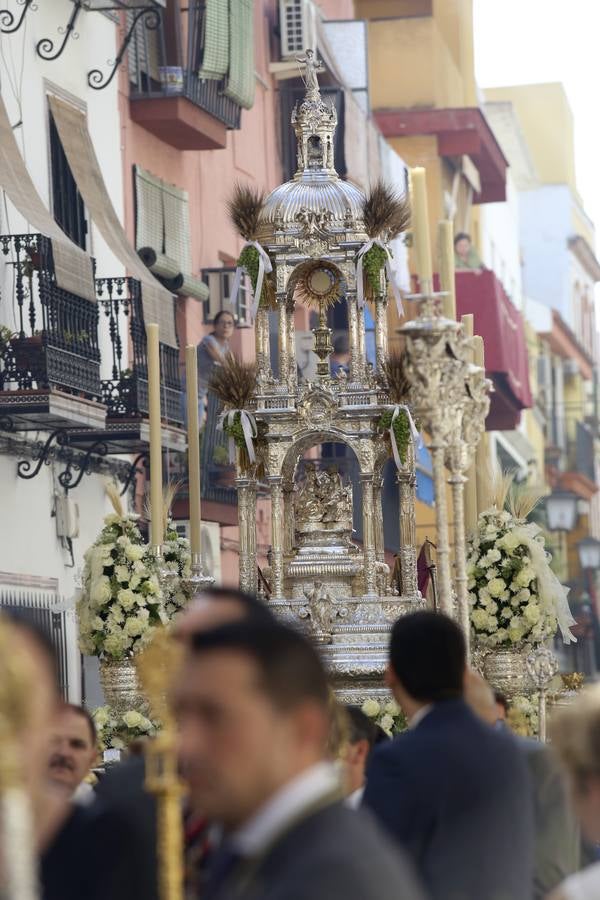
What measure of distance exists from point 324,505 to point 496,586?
3.32ft

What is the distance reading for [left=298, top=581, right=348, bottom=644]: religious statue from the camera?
10.6 m

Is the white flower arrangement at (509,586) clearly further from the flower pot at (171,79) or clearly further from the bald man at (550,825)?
the flower pot at (171,79)

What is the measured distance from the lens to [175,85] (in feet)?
72.6

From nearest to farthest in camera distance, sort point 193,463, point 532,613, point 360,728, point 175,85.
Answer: point 360,728 < point 193,463 < point 532,613 < point 175,85

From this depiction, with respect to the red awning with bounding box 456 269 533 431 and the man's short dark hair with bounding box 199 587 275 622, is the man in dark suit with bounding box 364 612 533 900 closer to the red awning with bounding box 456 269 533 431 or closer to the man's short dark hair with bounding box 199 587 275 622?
the man's short dark hair with bounding box 199 587 275 622

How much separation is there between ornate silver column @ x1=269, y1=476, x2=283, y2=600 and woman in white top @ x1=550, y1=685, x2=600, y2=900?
6632mm

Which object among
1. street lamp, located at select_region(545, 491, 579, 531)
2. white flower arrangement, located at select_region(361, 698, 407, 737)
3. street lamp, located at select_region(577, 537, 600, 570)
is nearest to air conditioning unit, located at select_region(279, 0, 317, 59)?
street lamp, located at select_region(545, 491, 579, 531)

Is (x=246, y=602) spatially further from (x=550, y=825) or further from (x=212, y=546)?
(x=212, y=546)

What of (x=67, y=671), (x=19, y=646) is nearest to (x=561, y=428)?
(x=67, y=671)

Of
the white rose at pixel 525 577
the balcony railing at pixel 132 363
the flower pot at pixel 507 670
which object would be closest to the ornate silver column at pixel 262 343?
the white rose at pixel 525 577

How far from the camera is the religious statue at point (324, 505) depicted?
11.1m

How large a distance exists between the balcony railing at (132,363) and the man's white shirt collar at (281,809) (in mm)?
14642

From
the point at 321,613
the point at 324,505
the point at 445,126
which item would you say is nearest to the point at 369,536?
the point at 324,505

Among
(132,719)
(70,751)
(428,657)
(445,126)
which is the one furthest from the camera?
(445,126)
